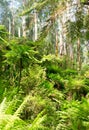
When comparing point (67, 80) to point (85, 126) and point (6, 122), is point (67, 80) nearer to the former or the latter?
point (85, 126)

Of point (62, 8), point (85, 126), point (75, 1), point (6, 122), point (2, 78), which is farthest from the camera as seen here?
point (2, 78)

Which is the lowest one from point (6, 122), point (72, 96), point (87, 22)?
point (72, 96)

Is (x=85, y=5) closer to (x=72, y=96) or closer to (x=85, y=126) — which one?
(x=85, y=126)

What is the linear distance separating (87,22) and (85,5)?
0.35 metres

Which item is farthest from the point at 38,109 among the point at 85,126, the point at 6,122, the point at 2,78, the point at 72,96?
the point at 6,122

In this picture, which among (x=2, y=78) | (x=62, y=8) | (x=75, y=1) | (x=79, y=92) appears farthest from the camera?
(x=79, y=92)

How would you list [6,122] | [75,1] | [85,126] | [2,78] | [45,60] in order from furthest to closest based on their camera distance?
[45,60]
[2,78]
[75,1]
[85,126]
[6,122]

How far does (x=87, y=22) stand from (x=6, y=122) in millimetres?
3575

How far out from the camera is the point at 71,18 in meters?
6.78

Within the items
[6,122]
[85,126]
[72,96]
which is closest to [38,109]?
[85,126]

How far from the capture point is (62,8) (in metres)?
5.91

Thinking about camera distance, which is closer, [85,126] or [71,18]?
[85,126]

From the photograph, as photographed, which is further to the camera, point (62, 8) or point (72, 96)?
point (72, 96)

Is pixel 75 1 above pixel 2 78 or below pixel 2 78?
above
